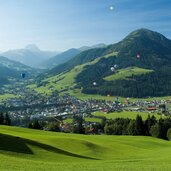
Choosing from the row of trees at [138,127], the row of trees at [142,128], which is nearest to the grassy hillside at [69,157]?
the row of trees at [142,128]

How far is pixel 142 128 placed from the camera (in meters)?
144

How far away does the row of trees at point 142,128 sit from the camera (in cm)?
13812

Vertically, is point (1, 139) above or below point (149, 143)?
above

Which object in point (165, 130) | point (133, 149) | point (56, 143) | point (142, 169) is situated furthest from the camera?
point (165, 130)

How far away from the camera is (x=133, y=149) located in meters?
77.8

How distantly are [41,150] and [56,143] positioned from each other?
36.9 ft

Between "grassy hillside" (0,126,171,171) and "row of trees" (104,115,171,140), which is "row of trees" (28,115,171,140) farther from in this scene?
"grassy hillside" (0,126,171,171)

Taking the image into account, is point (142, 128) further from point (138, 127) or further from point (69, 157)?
point (69, 157)

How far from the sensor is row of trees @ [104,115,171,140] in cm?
13812

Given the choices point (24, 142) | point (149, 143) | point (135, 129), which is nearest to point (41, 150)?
point (24, 142)

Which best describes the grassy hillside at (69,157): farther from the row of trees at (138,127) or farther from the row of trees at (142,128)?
the row of trees at (138,127)

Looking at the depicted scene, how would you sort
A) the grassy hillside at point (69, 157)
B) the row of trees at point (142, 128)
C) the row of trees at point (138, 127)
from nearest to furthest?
the grassy hillside at point (69, 157) < the row of trees at point (142, 128) < the row of trees at point (138, 127)

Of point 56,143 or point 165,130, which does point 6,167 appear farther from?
point 165,130

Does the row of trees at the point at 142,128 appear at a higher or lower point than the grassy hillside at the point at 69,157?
lower
